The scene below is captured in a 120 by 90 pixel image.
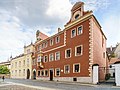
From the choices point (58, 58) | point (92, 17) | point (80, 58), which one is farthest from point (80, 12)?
point (58, 58)

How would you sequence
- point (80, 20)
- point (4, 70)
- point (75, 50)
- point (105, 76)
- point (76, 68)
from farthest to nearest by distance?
point (4, 70), point (105, 76), point (75, 50), point (76, 68), point (80, 20)

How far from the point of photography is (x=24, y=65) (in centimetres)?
5388

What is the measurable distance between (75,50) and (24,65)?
91.2 ft

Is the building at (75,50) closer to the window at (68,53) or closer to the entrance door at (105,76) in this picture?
the window at (68,53)

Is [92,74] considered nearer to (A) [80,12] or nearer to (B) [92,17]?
(B) [92,17]

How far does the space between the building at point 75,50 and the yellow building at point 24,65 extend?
992 centimetres

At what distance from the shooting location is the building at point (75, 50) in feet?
90.0

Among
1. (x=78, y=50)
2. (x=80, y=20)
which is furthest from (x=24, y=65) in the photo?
(x=80, y=20)

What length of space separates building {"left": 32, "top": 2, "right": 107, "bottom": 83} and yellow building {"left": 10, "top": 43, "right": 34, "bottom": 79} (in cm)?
992

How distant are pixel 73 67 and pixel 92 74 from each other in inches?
213

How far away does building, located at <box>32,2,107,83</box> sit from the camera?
27.4 meters

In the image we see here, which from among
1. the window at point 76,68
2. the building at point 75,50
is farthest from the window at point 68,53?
the window at point 76,68

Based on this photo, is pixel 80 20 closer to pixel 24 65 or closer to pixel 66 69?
pixel 66 69

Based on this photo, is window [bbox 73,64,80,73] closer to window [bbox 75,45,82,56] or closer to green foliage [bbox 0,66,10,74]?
window [bbox 75,45,82,56]
